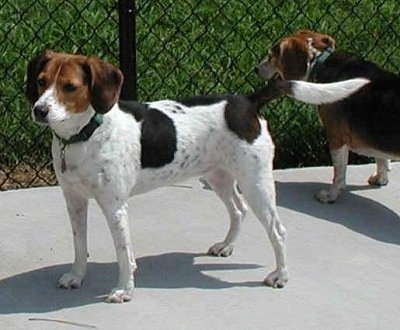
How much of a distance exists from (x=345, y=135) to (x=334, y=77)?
0.31 meters

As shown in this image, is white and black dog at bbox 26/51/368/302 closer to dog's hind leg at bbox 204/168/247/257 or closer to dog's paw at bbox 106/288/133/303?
dog's paw at bbox 106/288/133/303

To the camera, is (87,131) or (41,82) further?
(87,131)

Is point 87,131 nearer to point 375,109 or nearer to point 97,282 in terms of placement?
point 97,282

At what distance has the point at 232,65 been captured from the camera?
7.74 m

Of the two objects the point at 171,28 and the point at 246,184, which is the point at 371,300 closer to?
the point at 246,184


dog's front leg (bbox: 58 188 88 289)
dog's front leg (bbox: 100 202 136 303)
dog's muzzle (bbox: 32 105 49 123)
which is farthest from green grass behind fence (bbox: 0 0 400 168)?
dog's muzzle (bbox: 32 105 49 123)

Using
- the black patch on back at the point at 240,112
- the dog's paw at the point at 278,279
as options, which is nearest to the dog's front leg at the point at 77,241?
the black patch on back at the point at 240,112

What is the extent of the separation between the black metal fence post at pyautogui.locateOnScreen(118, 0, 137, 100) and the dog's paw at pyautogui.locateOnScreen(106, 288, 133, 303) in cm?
179

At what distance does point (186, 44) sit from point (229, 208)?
119 inches

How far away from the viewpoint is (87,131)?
4.55 metres

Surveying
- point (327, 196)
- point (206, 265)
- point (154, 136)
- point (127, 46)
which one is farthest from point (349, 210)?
point (154, 136)

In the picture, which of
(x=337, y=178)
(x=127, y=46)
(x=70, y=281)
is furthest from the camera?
(x=127, y=46)

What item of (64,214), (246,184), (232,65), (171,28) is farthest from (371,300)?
(171,28)

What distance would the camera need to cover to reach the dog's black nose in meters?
4.31
